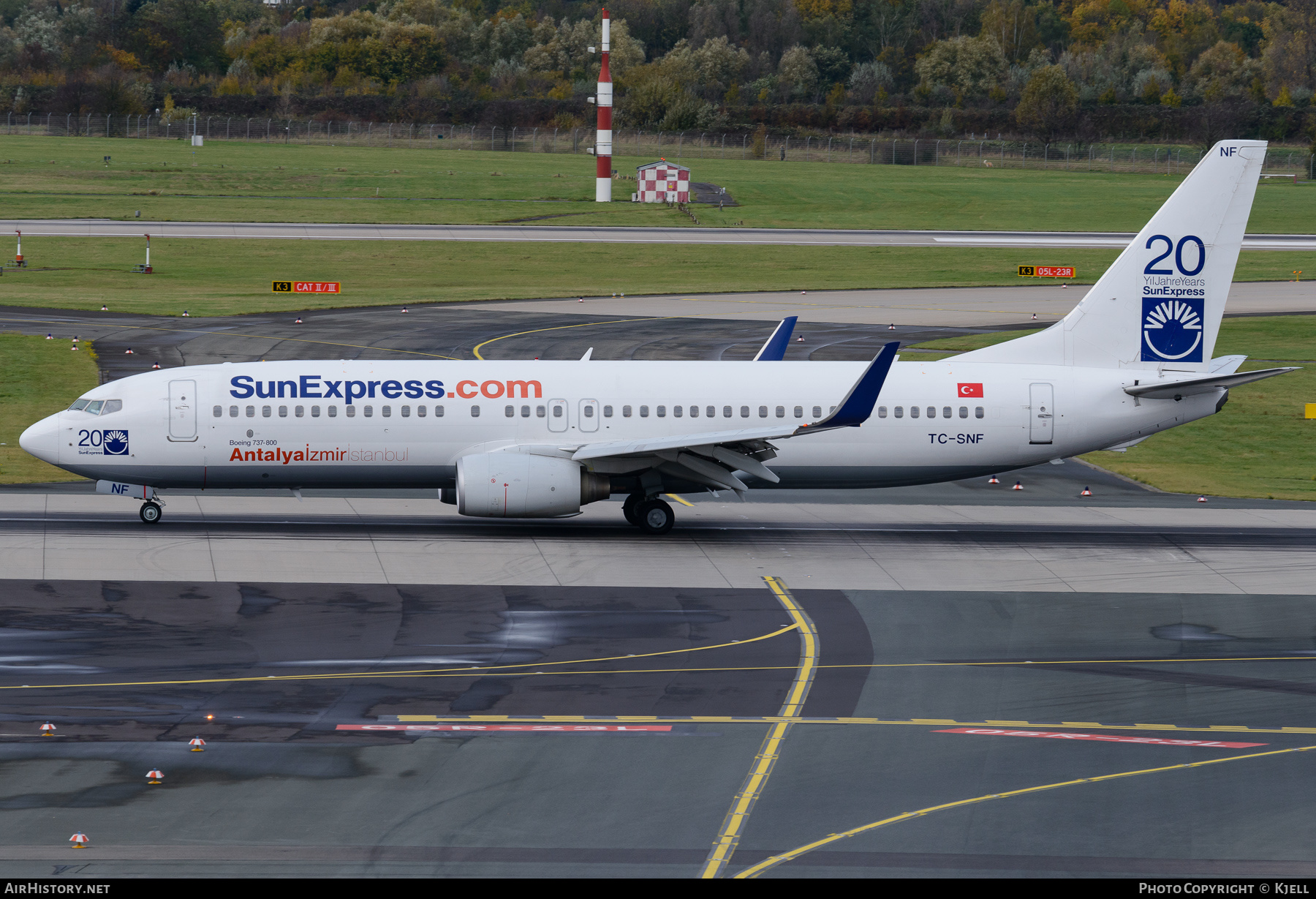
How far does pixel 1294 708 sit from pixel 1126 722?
9.87ft

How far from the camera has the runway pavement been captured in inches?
3809

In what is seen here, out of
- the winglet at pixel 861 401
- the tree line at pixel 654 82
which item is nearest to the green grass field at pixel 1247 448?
the winglet at pixel 861 401

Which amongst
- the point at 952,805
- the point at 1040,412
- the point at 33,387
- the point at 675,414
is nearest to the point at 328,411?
the point at 675,414

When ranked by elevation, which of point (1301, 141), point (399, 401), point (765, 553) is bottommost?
point (765, 553)

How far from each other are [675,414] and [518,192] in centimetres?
9848

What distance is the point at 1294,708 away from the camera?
22703 millimetres

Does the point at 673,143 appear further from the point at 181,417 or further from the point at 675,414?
the point at 181,417

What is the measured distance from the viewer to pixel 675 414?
3447 centimetres

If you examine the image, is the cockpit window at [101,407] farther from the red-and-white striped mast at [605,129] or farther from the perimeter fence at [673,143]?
the perimeter fence at [673,143]

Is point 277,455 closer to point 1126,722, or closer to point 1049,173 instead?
point 1126,722

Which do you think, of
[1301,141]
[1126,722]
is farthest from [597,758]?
[1301,141]

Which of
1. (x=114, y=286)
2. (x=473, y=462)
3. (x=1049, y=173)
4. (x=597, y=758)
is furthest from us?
(x=1049, y=173)

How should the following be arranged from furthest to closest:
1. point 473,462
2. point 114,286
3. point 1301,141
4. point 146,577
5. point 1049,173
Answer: point 1301,141
point 1049,173
point 114,286
point 473,462
point 146,577

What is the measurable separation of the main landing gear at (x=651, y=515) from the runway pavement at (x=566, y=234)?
63.0m
